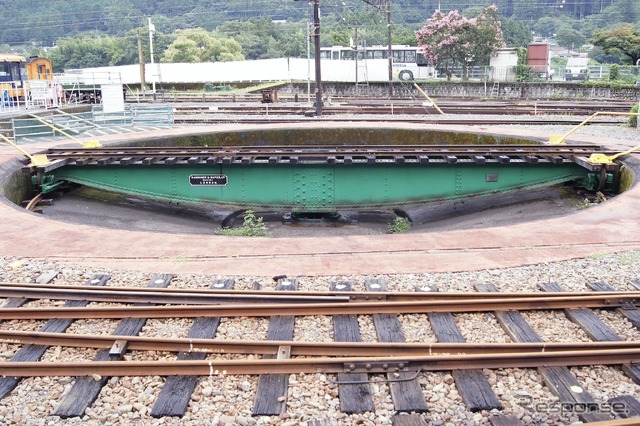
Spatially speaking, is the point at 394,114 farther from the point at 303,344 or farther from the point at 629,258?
the point at 303,344

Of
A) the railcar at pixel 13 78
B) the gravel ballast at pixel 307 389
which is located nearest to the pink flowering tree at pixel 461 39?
the railcar at pixel 13 78

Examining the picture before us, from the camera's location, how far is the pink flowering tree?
192 feet

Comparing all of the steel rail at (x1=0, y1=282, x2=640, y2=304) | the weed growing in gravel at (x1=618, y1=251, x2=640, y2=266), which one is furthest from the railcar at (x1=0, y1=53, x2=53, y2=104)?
the weed growing in gravel at (x1=618, y1=251, x2=640, y2=266)

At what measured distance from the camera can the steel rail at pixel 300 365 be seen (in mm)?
5953

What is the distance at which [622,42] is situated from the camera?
174 feet

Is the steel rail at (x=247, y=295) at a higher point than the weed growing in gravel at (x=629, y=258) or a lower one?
higher

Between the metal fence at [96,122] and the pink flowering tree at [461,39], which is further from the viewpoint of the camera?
the pink flowering tree at [461,39]

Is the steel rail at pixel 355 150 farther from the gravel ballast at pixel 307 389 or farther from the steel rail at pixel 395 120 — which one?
the gravel ballast at pixel 307 389

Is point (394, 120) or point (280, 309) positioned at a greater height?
point (394, 120)

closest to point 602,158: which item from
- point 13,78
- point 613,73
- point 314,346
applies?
point 314,346

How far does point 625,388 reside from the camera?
5637 millimetres

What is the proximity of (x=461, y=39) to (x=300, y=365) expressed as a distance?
57520 millimetres

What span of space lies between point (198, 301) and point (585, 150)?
13722 mm

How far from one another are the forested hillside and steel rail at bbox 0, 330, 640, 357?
3205 inches
